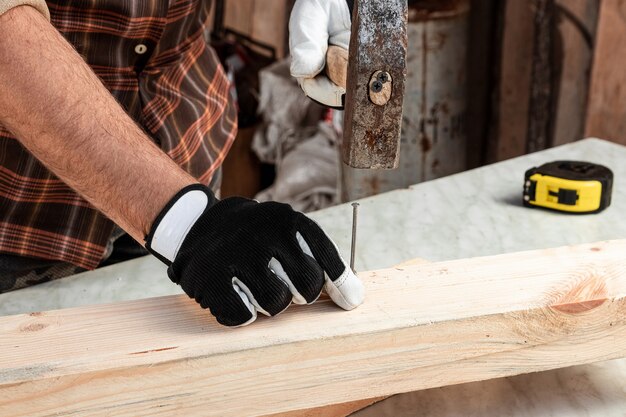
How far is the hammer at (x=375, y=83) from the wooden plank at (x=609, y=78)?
2032 mm

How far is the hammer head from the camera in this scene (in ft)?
3.56

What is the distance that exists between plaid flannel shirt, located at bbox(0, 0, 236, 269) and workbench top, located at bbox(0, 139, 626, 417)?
0.09 meters

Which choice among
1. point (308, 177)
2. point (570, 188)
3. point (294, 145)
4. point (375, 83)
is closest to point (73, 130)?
point (375, 83)

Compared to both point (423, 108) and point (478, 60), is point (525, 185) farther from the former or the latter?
point (478, 60)

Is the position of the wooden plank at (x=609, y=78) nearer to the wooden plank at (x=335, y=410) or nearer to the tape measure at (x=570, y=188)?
the tape measure at (x=570, y=188)

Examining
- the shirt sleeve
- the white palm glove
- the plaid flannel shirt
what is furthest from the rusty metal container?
the shirt sleeve

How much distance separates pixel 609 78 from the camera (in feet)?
9.78

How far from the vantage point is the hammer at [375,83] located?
1.09 meters

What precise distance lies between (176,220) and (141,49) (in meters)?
0.64

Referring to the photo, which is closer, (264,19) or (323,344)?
(323,344)

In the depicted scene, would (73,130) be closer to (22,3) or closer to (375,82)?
(22,3)

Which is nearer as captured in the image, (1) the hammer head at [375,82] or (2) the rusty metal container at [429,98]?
(1) the hammer head at [375,82]

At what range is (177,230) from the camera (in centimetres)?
117

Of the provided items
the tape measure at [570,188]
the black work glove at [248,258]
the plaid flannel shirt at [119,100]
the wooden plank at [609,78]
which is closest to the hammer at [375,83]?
the black work glove at [248,258]
